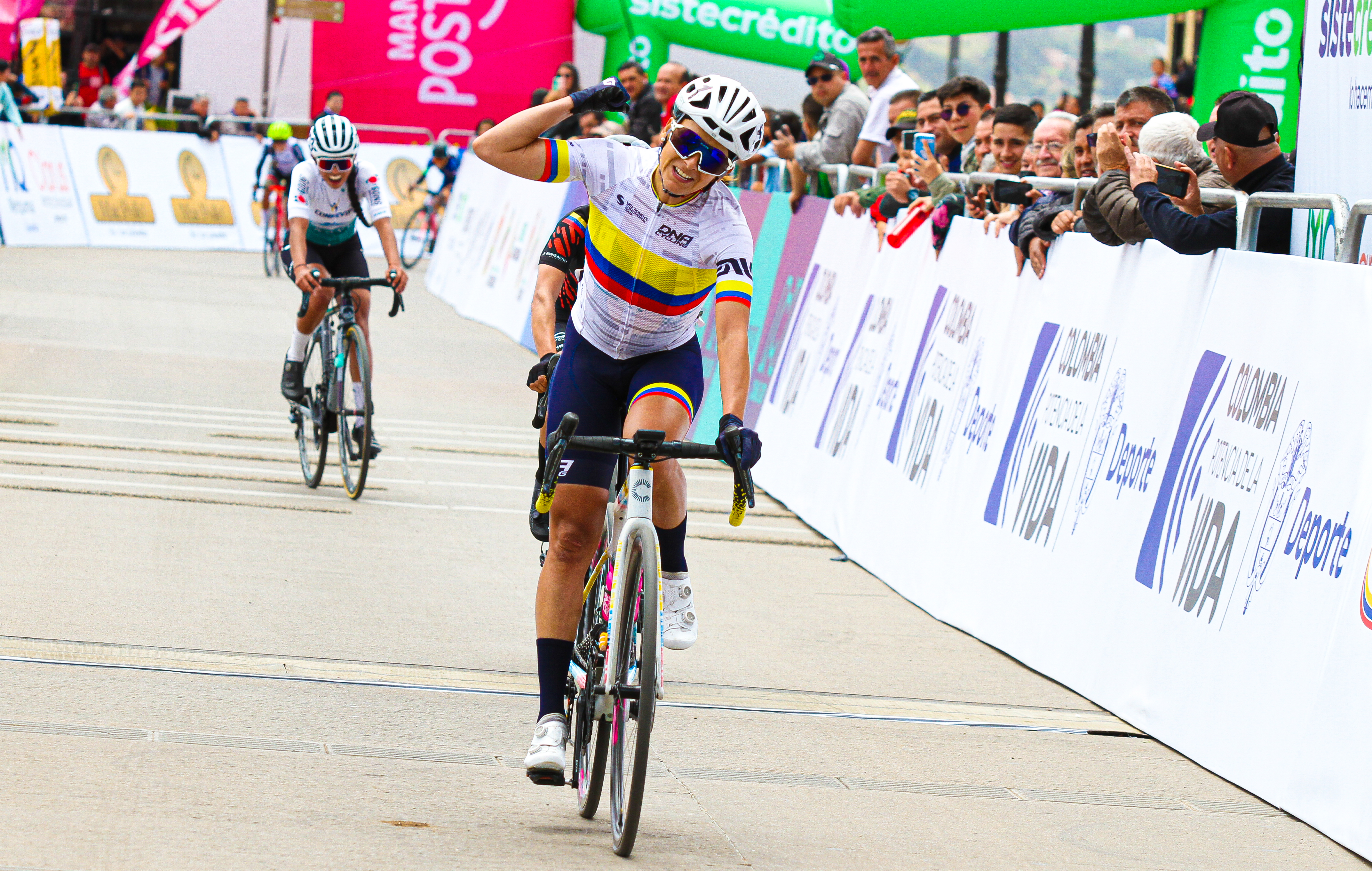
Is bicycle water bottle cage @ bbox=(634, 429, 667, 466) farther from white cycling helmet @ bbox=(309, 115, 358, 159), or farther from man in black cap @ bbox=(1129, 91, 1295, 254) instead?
white cycling helmet @ bbox=(309, 115, 358, 159)

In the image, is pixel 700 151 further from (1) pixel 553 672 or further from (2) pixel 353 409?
(2) pixel 353 409

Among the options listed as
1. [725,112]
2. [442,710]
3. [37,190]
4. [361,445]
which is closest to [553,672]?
[442,710]

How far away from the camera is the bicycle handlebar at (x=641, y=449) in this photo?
4289 mm

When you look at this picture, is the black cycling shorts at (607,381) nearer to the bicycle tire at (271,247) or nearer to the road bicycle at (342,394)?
the road bicycle at (342,394)

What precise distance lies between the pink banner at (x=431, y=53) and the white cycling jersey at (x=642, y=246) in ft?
96.6

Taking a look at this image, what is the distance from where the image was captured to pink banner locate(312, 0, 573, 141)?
110ft

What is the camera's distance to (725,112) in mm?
4637

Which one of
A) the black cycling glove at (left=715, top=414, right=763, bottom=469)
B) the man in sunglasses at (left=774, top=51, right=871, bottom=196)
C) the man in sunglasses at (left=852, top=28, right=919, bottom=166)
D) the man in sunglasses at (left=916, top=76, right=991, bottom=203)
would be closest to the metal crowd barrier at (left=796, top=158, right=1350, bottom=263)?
the black cycling glove at (left=715, top=414, right=763, bottom=469)

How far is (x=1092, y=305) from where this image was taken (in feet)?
23.3

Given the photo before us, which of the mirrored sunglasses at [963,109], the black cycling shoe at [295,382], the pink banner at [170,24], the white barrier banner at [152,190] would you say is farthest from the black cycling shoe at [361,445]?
the pink banner at [170,24]

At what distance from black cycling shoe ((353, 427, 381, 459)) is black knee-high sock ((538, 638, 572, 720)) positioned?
5092mm

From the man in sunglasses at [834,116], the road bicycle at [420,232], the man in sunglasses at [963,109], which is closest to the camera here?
the man in sunglasses at [963,109]

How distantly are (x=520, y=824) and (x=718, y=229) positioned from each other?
1812 millimetres

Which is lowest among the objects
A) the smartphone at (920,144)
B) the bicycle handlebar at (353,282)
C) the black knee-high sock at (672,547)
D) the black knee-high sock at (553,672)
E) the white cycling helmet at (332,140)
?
the black knee-high sock at (553,672)
